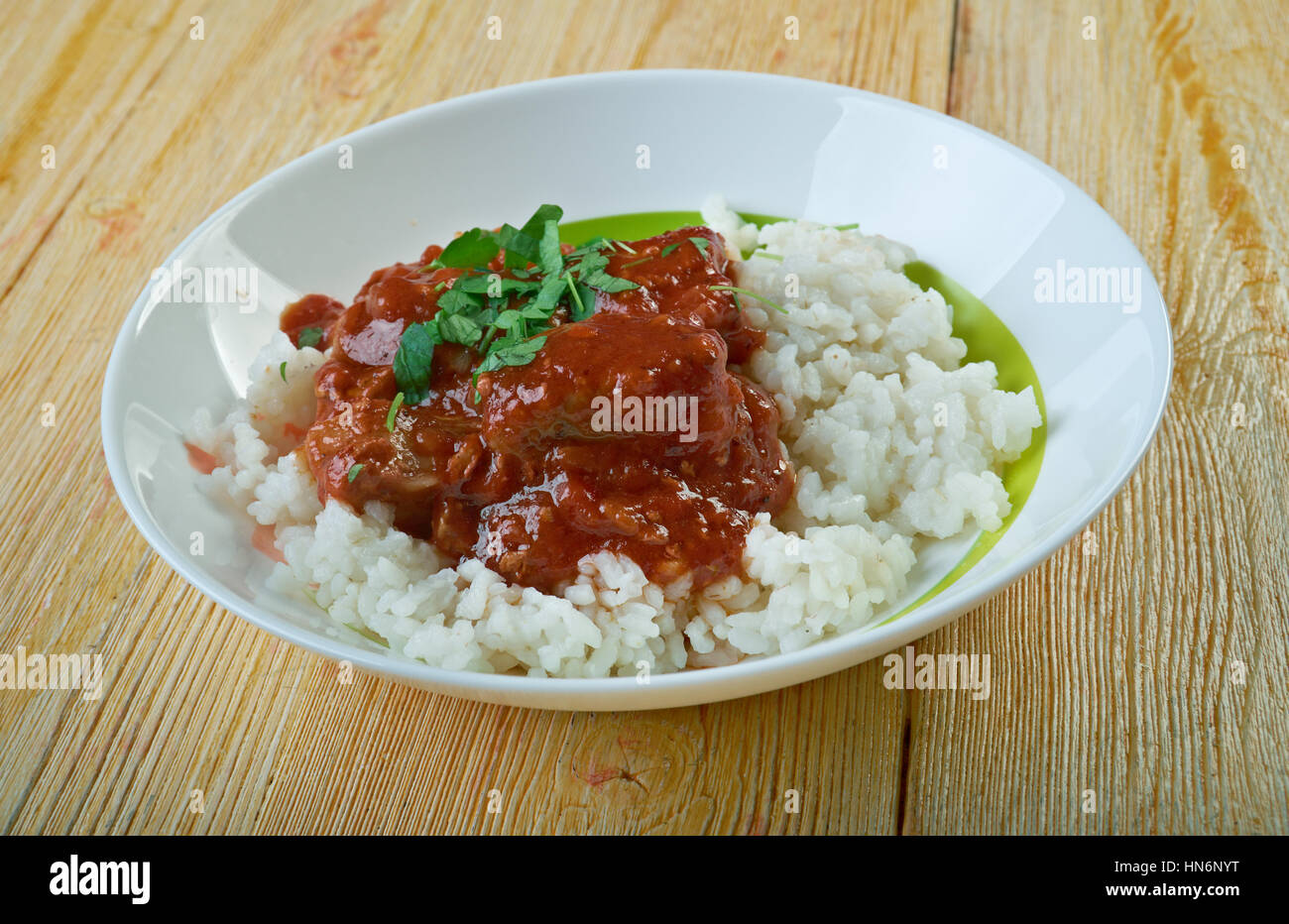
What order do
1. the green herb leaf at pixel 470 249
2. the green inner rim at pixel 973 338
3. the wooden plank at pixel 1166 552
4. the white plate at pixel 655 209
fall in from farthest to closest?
the green herb leaf at pixel 470 249
the green inner rim at pixel 973 338
the wooden plank at pixel 1166 552
the white plate at pixel 655 209

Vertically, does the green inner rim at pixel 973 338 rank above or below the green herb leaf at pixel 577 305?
below

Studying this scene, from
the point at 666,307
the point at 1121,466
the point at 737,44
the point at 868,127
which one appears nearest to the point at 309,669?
the point at 666,307

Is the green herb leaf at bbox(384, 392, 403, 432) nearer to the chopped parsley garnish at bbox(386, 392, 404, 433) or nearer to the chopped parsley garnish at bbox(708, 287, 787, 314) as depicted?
the chopped parsley garnish at bbox(386, 392, 404, 433)

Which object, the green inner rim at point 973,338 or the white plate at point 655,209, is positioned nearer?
the white plate at point 655,209

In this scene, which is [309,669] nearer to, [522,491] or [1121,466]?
[522,491]

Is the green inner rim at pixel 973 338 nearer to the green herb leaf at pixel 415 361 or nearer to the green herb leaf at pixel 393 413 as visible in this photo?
the green herb leaf at pixel 415 361

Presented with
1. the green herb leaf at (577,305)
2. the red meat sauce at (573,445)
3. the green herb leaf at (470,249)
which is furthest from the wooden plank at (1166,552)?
the green herb leaf at (470,249)
